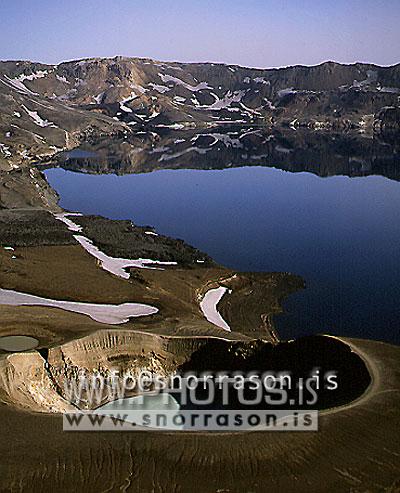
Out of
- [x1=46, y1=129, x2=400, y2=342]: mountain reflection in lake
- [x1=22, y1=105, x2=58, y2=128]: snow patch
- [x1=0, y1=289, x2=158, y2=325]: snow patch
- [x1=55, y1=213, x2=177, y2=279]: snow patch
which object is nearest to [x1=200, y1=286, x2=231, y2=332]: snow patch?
[x1=0, y1=289, x2=158, y2=325]: snow patch

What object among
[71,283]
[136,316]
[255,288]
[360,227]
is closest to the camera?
[136,316]

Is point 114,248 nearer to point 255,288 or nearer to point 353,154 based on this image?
point 255,288

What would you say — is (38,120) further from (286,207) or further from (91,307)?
(91,307)

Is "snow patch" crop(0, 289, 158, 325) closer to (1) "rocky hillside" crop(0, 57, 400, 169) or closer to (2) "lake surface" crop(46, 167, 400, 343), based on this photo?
(2) "lake surface" crop(46, 167, 400, 343)

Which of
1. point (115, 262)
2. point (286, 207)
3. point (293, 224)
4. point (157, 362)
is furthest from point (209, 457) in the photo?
point (286, 207)

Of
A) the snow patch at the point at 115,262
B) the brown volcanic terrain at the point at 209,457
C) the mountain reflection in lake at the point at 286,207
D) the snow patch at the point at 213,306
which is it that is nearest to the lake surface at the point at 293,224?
the mountain reflection in lake at the point at 286,207

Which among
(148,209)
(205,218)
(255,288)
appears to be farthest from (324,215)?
(255,288)
